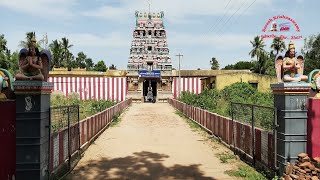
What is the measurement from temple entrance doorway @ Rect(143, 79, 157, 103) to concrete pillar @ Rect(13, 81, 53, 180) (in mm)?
46171

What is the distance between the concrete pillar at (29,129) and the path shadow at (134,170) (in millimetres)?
1759

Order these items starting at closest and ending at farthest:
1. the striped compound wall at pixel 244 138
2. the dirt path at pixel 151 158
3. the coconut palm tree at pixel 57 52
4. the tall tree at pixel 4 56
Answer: the striped compound wall at pixel 244 138
the dirt path at pixel 151 158
the tall tree at pixel 4 56
the coconut palm tree at pixel 57 52

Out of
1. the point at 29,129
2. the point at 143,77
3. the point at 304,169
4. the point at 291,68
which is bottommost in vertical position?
the point at 304,169

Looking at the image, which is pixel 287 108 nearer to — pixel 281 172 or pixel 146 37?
pixel 281 172

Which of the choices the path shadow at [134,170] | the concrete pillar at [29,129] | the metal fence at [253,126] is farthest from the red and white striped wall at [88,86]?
the concrete pillar at [29,129]

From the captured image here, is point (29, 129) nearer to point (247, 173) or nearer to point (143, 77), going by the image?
point (247, 173)

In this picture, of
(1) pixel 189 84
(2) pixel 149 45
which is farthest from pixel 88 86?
(1) pixel 189 84

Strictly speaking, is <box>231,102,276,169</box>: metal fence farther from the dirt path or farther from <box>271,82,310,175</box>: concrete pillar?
the dirt path

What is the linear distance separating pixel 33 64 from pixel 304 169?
221 inches

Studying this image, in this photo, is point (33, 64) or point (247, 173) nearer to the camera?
point (33, 64)

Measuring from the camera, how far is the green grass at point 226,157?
1043 cm

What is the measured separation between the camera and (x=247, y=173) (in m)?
8.55

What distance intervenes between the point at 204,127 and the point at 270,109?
1001 centimetres

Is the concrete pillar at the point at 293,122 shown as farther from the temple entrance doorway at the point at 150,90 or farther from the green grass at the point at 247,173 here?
the temple entrance doorway at the point at 150,90
